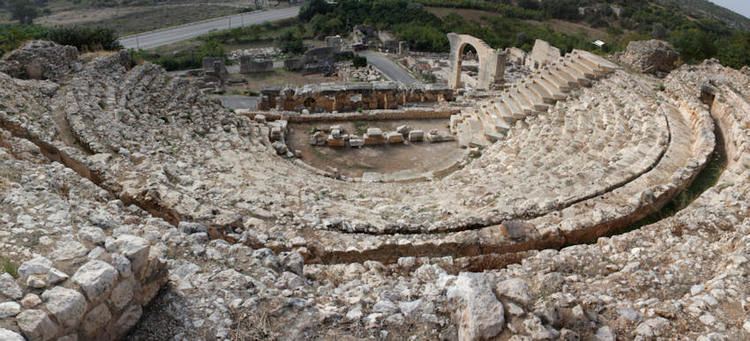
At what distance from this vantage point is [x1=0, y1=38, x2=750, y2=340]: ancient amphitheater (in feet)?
13.1

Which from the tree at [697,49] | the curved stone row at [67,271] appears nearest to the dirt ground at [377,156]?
the curved stone row at [67,271]

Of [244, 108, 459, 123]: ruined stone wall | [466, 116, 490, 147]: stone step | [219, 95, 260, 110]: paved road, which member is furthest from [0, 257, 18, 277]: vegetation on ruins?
[219, 95, 260, 110]: paved road

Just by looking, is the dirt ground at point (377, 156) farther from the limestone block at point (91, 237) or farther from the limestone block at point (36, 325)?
the limestone block at point (36, 325)

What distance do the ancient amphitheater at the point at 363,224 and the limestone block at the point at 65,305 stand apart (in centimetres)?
1

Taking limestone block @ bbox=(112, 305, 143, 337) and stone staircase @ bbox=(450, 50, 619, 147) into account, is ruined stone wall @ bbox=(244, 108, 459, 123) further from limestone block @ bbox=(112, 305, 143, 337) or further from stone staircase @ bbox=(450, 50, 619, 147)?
limestone block @ bbox=(112, 305, 143, 337)

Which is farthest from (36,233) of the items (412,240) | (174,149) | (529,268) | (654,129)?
(654,129)

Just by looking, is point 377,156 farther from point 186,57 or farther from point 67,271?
point 186,57

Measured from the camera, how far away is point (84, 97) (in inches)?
464

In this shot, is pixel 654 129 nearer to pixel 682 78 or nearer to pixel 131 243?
pixel 682 78

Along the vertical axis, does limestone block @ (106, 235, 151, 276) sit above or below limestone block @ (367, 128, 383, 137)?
above

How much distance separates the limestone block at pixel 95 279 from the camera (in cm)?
360

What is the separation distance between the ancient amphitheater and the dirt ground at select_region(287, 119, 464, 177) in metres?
0.93

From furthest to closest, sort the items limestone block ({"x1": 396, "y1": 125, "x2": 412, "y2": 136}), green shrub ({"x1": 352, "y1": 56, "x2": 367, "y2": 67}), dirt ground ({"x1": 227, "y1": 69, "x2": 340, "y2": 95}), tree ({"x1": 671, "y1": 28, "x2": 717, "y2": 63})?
green shrub ({"x1": 352, "y1": 56, "x2": 367, "y2": 67}) < dirt ground ({"x1": 227, "y1": 69, "x2": 340, "y2": 95}) < tree ({"x1": 671, "y1": 28, "x2": 717, "y2": 63}) < limestone block ({"x1": 396, "y1": 125, "x2": 412, "y2": 136})

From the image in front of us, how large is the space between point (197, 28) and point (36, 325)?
62.0 m
